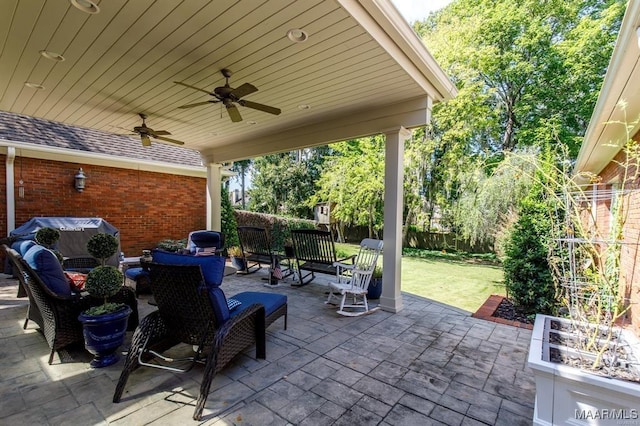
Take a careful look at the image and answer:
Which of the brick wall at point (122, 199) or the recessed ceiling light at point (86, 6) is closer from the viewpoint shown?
the recessed ceiling light at point (86, 6)

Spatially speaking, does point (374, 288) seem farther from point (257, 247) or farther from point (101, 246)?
point (101, 246)

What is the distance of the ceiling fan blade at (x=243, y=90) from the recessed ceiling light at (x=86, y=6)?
47.5 inches

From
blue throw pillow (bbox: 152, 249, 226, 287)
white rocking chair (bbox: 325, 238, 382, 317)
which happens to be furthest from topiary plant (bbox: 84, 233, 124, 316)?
white rocking chair (bbox: 325, 238, 382, 317)

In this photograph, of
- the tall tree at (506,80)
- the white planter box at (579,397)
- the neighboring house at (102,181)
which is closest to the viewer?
the white planter box at (579,397)

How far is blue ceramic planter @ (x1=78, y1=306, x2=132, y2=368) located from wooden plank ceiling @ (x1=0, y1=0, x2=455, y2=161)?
2.49m

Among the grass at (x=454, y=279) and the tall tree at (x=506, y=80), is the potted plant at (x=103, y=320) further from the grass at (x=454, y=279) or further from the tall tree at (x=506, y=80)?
the tall tree at (x=506, y=80)

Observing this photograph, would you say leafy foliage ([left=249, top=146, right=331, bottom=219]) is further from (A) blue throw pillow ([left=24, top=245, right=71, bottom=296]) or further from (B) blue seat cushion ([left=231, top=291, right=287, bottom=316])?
(A) blue throw pillow ([left=24, top=245, right=71, bottom=296])

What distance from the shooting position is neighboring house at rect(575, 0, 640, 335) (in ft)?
5.81

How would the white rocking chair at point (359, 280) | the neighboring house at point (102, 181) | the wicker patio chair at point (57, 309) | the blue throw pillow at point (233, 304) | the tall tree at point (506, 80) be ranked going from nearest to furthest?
the wicker patio chair at point (57, 309)
the blue throw pillow at point (233, 304)
the white rocking chair at point (359, 280)
the neighboring house at point (102, 181)
the tall tree at point (506, 80)

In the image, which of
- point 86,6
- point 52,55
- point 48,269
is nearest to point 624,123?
point 86,6

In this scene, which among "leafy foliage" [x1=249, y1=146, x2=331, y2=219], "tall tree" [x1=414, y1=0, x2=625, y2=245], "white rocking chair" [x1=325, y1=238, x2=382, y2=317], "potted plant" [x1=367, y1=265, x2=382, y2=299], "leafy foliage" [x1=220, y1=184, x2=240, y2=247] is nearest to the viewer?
"white rocking chair" [x1=325, y1=238, x2=382, y2=317]

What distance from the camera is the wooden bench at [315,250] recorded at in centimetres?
522

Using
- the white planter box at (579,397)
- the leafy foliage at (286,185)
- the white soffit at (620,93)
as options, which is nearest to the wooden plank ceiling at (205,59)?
the white soffit at (620,93)

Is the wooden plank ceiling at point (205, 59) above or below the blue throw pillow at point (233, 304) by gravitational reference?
above
